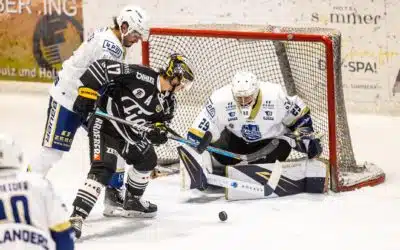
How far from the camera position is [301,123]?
6371 mm

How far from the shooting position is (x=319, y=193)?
20.8 feet

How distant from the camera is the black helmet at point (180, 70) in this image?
18.9 feet

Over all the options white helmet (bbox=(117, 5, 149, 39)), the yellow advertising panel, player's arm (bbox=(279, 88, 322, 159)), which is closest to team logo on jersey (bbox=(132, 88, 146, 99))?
white helmet (bbox=(117, 5, 149, 39))

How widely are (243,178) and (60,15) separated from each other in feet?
10.8

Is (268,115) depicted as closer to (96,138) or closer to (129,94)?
(129,94)

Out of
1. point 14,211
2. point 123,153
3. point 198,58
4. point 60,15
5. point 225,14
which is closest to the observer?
point 14,211

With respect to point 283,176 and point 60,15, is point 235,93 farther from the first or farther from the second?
point 60,15

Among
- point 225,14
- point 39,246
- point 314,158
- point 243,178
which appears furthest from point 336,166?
point 39,246

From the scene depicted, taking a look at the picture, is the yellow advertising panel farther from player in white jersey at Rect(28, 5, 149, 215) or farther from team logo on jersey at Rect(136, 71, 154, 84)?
team logo on jersey at Rect(136, 71, 154, 84)

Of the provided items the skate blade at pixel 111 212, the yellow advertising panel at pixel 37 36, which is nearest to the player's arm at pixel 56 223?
the skate blade at pixel 111 212

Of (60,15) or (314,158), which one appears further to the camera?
(60,15)

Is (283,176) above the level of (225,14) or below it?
below

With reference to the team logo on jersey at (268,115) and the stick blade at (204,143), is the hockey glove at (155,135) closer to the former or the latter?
the stick blade at (204,143)

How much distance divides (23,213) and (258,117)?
9.19 ft
